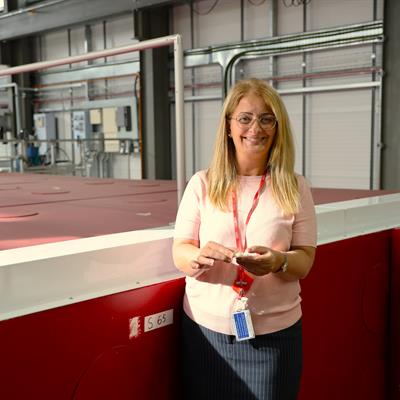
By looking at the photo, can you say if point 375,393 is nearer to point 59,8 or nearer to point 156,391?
point 156,391

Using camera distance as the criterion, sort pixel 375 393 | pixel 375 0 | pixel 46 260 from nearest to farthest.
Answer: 1. pixel 46 260
2. pixel 375 393
3. pixel 375 0

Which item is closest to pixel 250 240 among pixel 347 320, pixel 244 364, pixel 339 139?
pixel 244 364

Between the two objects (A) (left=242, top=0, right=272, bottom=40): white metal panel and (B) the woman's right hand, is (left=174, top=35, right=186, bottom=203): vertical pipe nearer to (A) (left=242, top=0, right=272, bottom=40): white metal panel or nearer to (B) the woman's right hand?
(B) the woman's right hand

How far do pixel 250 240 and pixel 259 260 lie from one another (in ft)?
0.50

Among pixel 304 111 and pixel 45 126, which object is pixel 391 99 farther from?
pixel 45 126

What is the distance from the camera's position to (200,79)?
7.79m

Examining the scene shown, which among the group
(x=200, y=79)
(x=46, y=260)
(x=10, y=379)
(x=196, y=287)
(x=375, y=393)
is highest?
(x=200, y=79)

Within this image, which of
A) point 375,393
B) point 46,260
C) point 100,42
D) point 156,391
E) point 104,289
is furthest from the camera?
point 100,42

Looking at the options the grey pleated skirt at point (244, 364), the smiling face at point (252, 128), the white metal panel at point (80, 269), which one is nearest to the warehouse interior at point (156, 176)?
A: the white metal panel at point (80, 269)

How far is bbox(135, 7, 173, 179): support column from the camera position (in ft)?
25.2

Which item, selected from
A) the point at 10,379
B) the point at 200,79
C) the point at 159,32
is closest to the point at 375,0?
the point at 200,79

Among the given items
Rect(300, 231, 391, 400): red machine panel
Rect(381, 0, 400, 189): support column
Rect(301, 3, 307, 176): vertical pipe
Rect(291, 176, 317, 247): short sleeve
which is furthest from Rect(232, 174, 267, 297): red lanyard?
Rect(301, 3, 307, 176): vertical pipe

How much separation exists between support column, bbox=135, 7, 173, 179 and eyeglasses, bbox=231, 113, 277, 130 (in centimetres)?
659

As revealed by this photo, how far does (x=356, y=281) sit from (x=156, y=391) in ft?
3.56
